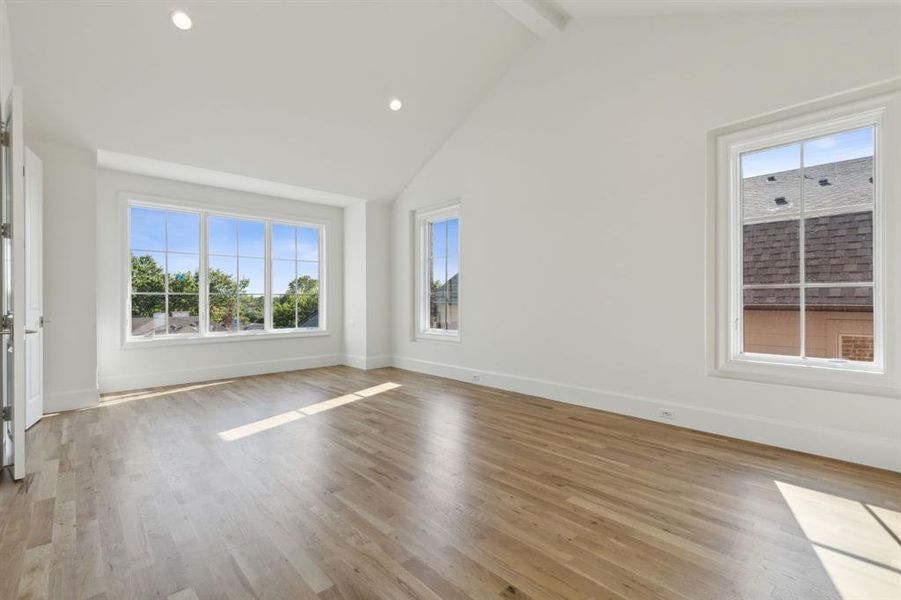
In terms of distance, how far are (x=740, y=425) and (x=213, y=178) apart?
6270 millimetres

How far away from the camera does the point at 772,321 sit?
338cm

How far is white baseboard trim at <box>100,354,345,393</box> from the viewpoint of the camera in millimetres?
5086

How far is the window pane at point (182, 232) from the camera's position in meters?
5.57

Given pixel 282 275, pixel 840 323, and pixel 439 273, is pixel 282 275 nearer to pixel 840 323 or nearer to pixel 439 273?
pixel 439 273

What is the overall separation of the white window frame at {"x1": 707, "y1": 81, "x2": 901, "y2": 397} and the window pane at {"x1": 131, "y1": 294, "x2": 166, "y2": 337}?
6.18 meters

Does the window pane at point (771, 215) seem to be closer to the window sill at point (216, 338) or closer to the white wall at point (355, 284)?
the white wall at point (355, 284)

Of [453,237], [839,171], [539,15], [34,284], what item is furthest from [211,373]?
[839,171]

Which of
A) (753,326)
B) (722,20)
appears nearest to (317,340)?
(753,326)

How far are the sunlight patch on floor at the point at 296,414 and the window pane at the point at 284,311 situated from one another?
7.20ft

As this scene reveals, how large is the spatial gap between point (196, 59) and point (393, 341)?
439cm

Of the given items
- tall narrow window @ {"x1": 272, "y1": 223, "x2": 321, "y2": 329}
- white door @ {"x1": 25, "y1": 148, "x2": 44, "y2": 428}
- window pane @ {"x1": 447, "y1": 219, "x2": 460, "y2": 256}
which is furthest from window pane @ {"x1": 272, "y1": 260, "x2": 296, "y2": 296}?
white door @ {"x1": 25, "y1": 148, "x2": 44, "y2": 428}

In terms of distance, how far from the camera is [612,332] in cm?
416

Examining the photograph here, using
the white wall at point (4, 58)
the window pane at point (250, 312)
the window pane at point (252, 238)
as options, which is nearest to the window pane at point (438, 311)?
the window pane at point (250, 312)

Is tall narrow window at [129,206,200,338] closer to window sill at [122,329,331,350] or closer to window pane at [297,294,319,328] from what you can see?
window sill at [122,329,331,350]
